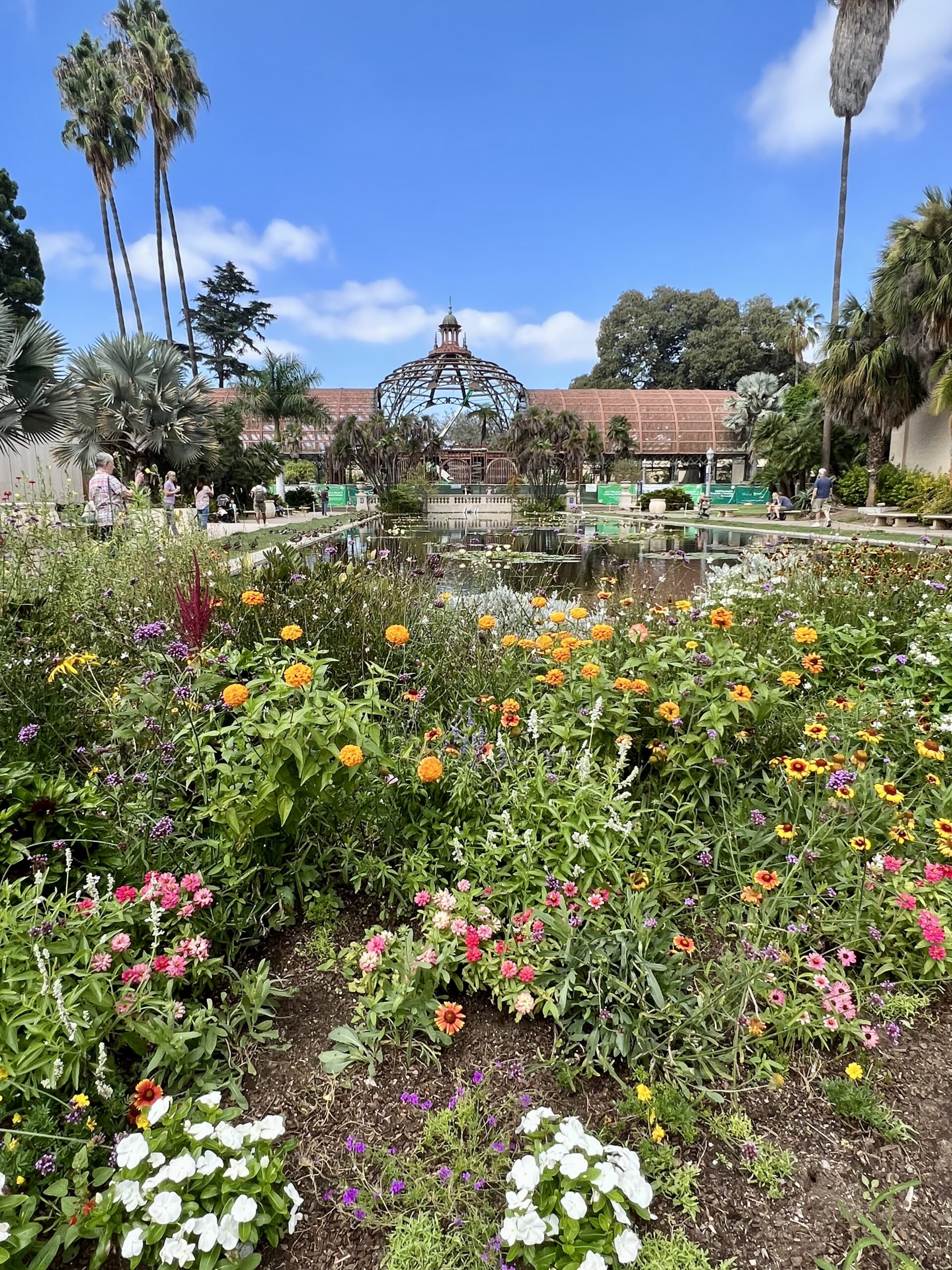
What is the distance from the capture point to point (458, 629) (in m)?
3.54

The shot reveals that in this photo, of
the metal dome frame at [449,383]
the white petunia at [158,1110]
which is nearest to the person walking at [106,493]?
the white petunia at [158,1110]

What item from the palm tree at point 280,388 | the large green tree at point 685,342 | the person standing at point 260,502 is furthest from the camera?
the large green tree at point 685,342

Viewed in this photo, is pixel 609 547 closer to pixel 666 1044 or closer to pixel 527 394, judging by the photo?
pixel 666 1044

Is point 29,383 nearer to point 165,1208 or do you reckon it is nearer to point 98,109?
point 165,1208

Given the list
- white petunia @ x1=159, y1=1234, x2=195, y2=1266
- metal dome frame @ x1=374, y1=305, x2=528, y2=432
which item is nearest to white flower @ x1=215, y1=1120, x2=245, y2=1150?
white petunia @ x1=159, y1=1234, x2=195, y2=1266

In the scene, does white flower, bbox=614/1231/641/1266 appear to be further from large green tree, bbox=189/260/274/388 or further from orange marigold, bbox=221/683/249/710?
large green tree, bbox=189/260/274/388

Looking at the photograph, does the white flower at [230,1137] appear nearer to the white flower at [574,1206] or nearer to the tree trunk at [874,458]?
the white flower at [574,1206]

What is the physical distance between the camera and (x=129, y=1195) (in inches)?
42.6

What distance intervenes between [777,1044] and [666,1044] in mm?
307

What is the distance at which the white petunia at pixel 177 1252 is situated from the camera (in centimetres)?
104

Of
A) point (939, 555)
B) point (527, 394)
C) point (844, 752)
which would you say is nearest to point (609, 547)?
point (939, 555)

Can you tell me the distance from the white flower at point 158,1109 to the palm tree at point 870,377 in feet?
78.2

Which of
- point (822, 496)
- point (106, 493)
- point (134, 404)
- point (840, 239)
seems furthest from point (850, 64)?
point (106, 493)

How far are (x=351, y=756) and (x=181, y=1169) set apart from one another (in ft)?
2.63
